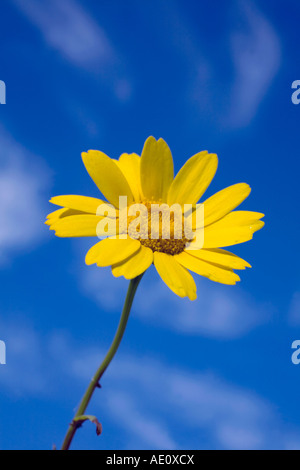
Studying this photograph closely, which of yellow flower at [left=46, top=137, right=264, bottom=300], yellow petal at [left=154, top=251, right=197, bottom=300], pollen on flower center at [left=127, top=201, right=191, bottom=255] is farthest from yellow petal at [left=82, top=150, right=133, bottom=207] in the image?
yellow petal at [left=154, top=251, right=197, bottom=300]

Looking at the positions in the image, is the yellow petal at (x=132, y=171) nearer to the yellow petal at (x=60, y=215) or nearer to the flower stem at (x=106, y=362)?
the yellow petal at (x=60, y=215)

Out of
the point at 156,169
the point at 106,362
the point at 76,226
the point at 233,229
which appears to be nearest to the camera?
the point at 106,362

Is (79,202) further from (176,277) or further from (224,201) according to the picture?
(224,201)

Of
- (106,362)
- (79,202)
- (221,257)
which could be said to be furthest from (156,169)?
(106,362)

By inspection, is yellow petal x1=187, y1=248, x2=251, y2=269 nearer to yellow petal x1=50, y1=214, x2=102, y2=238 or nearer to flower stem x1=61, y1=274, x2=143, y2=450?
flower stem x1=61, y1=274, x2=143, y2=450

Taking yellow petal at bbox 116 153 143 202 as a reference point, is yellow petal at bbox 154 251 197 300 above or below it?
below
